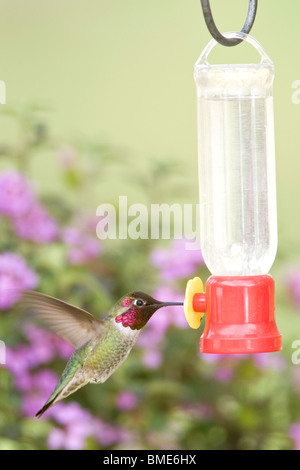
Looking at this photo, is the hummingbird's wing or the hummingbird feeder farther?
the hummingbird feeder

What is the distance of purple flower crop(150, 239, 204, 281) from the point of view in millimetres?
2844

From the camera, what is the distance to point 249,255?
1.90 m

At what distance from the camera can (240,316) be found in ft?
5.41

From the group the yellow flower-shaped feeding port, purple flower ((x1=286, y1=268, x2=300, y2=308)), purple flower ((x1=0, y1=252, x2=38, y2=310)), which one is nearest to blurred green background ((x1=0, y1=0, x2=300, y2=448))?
purple flower ((x1=286, y1=268, x2=300, y2=308))

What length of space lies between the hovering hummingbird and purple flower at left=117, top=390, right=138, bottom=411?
A: 3.16 ft

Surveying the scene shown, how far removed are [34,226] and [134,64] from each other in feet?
23.0

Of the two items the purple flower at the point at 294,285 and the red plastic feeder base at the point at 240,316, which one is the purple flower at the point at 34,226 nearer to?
the purple flower at the point at 294,285

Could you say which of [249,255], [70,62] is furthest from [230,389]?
[70,62]

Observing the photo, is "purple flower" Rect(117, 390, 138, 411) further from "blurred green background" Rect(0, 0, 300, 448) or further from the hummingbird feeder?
"blurred green background" Rect(0, 0, 300, 448)

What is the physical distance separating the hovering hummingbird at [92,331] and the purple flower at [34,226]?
1.00 metres

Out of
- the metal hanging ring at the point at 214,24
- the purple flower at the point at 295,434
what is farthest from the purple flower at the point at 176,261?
the metal hanging ring at the point at 214,24

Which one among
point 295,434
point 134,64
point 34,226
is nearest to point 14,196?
point 34,226

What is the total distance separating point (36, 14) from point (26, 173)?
7231 millimetres

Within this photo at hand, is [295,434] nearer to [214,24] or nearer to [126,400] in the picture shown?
[126,400]
